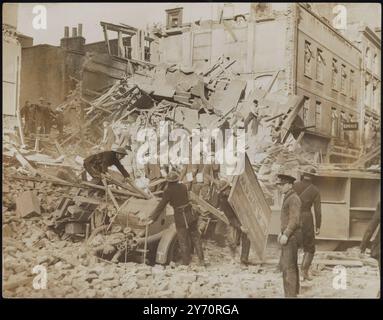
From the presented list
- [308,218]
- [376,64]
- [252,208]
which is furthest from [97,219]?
[376,64]

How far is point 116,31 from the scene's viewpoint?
5430 mm

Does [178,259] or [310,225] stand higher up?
[310,225]

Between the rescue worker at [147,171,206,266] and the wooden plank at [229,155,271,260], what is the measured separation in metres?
0.49

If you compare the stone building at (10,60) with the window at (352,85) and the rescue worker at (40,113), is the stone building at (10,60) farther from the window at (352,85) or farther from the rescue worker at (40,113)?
the window at (352,85)

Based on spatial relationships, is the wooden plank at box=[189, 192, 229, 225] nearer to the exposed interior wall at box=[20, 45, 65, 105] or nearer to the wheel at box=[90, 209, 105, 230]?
the wheel at box=[90, 209, 105, 230]

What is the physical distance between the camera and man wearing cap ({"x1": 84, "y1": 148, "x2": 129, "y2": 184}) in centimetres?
542

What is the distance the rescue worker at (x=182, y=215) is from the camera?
17.6ft

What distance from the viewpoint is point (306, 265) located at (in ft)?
17.8

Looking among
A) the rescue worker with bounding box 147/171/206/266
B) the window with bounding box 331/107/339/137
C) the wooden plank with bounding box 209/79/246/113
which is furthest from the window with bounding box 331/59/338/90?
the rescue worker with bounding box 147/171/206/266

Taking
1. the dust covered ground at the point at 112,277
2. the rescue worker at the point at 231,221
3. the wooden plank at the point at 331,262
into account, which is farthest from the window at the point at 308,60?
the dust covered ground at the point at 112,277

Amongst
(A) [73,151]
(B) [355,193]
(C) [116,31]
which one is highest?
(C) [116,31]
